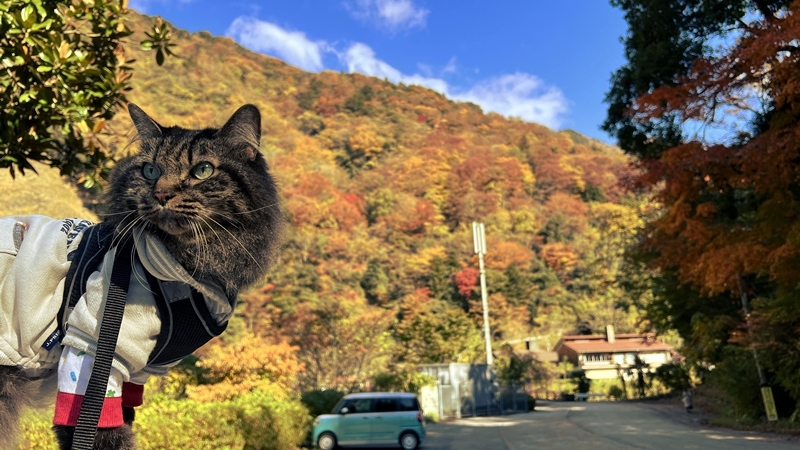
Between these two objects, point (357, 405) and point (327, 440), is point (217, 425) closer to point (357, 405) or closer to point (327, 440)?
point (327, 440)

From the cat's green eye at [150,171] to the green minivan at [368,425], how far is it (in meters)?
9.60

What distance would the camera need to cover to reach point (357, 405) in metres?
10.9

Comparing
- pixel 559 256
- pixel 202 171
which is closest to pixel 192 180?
pixel 202 171

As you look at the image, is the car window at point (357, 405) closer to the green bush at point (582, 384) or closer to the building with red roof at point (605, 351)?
the green bush at point (582, 384)

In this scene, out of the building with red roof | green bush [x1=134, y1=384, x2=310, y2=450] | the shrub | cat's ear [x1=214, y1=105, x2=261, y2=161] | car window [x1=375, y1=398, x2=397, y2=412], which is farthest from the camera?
the building with red roof

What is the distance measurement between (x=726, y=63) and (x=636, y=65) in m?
3.15

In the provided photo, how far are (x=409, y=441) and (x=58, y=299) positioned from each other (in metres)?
9.85

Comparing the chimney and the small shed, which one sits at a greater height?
the chimney

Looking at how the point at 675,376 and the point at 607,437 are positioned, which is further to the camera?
the point at 675,376

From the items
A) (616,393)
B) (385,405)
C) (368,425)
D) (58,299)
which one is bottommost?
(368,425)

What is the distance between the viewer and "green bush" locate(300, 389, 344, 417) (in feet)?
39.5

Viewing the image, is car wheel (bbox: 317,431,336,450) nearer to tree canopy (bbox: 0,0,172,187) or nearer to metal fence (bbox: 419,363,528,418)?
metal fence (bbox: 419,363,528,418)

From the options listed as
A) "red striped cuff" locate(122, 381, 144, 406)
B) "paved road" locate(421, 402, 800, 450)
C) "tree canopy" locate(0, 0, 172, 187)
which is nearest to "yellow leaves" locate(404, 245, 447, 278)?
"paved road" locate(421, 402, 800, 450)

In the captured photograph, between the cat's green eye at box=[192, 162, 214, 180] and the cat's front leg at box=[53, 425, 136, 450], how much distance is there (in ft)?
2.33
